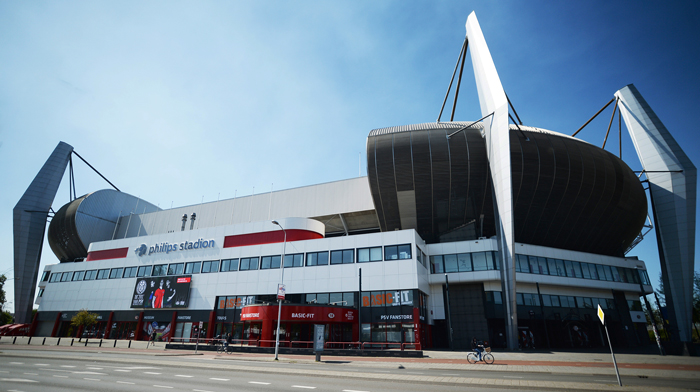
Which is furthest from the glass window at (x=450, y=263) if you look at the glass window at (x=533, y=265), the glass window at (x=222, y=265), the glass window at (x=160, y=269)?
the glass window at (x=160, y=269)

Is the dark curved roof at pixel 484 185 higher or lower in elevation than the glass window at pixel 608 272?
higher

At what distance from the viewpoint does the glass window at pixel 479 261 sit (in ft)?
138

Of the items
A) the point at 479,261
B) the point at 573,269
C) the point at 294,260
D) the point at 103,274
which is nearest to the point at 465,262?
the point at 479,261

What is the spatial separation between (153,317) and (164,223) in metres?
30.0

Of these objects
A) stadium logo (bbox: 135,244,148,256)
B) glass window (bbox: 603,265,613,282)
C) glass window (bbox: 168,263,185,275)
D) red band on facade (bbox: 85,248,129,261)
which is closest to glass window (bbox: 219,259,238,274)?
glass window (bbox: 168,263,185,275)

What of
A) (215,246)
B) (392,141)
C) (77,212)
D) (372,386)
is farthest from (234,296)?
(77,212)

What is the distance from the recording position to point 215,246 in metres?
48.7

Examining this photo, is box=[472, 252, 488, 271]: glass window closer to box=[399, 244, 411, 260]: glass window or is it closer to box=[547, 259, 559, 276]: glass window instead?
box=[399, 244, 411, 260]: glass window

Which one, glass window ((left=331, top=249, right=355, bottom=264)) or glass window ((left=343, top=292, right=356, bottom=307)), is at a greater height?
glass window ((left=331, top=249, right=355, bottom=264))

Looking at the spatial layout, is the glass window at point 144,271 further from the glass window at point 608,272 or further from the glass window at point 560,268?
the glass window at point 608,272

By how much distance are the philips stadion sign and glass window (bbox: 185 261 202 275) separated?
2.36m

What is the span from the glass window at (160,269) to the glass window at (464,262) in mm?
42803

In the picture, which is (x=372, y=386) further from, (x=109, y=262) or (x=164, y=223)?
(x=164, y=223)

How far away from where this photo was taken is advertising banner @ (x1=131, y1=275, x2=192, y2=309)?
155 feet
